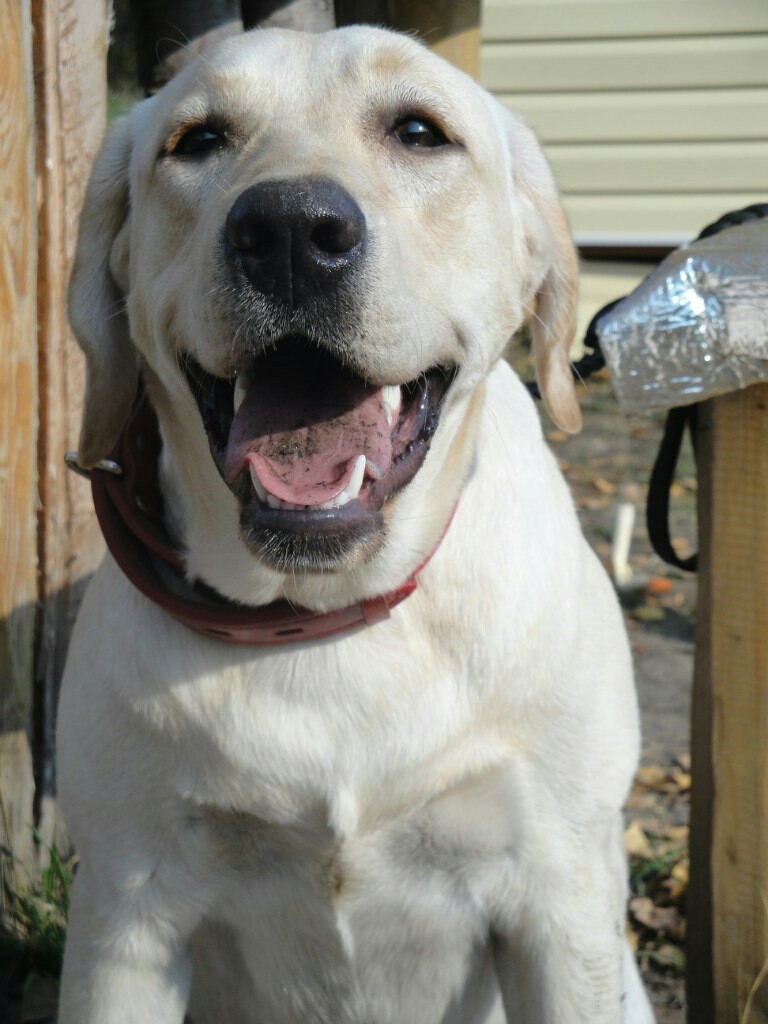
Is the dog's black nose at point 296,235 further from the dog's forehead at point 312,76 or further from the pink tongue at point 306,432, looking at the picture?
the dog's forehead at point 312,76

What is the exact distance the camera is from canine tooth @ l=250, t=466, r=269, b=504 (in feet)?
6.31

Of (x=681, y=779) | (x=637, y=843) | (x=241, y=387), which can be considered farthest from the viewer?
(x=681, y=779)

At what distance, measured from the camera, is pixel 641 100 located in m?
7.47

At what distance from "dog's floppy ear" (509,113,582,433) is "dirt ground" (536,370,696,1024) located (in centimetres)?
162

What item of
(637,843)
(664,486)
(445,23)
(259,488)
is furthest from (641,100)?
(259,488)

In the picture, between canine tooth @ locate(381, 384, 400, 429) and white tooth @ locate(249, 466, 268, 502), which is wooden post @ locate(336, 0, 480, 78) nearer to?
canine tooth @ locate(381, 384, 400, 429)

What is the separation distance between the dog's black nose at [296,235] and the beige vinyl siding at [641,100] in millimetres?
5609

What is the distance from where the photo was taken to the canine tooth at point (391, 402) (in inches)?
80.4

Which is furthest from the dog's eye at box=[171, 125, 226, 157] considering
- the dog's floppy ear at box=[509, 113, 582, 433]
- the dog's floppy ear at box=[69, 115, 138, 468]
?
the dog's floppy ear at box=[509, 113, 582, 433]

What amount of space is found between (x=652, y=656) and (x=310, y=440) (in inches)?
128

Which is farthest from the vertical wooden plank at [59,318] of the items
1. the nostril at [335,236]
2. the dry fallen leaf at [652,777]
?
the dry fallen leaf at [652,777]

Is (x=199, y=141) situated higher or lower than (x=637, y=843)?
higher

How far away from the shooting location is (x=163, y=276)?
6.98ft

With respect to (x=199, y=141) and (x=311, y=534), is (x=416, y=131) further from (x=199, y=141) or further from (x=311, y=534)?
(x=311, y=534)
